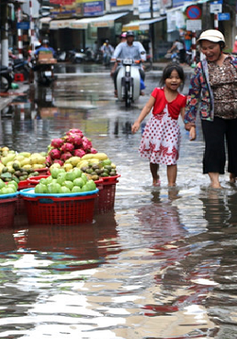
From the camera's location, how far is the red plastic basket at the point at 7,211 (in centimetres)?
710

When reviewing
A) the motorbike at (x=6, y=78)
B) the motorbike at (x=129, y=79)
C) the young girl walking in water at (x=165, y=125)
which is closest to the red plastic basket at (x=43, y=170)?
the young girl walking in water at (x=165, y=125)

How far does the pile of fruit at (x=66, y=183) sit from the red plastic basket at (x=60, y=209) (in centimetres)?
8

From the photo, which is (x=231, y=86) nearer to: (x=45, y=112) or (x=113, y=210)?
(x=113, y=210)

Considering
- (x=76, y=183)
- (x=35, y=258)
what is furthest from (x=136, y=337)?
(x=76, y=183)

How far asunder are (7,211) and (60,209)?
0.44 m

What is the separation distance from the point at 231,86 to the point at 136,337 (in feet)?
16.4

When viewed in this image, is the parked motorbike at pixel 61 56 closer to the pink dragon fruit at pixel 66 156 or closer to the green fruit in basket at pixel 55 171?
the pink dragon fruit at pixel 66 156

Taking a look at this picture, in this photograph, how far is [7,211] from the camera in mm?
7145

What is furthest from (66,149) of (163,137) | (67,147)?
(163,137)

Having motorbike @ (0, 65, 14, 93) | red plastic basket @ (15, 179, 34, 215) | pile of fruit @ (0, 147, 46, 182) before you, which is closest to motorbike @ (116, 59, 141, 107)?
motorbike @ (0, 65, 14, 93)

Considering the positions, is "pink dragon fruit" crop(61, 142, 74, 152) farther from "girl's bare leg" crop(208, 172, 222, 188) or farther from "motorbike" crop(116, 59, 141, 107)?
"motorbike" crop(116, 59, 141, 107)

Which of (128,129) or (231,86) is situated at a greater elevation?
(231,86)

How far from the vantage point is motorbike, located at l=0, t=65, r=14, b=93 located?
1057 inches

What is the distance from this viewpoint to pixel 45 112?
814 inches
